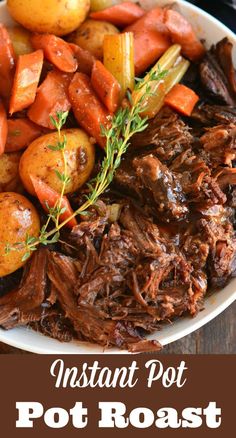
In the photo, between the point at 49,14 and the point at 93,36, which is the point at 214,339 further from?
the point at 49,14

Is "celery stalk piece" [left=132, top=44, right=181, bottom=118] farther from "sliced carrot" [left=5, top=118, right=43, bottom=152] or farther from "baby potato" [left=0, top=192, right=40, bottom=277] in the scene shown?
"baby potato" [left=0, top=192, right=40, bottom=277]

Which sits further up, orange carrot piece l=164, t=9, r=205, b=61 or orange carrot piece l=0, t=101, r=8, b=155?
orange carrot piece l=164, t=9, r=205, b=61

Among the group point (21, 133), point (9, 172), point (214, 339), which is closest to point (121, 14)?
point (21, 133)

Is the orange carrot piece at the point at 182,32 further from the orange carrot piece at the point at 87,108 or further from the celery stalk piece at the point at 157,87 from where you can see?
the orange carrot piece at the point at 87,108

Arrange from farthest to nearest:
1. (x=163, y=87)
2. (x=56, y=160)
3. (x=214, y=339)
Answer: (x=214, y=339) < (x=163, y=87) < (x=56, y=160)

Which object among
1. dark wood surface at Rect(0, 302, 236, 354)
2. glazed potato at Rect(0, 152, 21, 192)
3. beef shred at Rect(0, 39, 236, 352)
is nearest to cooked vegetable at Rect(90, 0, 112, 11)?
beef shred at Rect(0, 39, 236, 352)

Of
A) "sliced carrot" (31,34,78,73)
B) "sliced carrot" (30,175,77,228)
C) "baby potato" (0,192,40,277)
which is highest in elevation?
"sliced carrot" (31,34,78,73)
